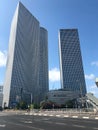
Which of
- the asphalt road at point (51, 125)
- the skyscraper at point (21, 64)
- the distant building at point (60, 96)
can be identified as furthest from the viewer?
the distant building at point (60, 96)

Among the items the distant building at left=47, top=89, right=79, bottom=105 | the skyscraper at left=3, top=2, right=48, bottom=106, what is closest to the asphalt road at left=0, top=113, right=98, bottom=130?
the skyscraper at left=3, top=2, right=48, bottom=106

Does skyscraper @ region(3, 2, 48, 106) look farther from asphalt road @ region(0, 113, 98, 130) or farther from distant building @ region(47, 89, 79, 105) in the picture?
asphalt road @ region(0, 113, 98, 130)

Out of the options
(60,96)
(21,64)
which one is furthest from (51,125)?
(60,96)

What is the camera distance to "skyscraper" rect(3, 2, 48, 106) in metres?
168

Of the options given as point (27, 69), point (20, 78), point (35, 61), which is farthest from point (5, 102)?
point (35, 61)

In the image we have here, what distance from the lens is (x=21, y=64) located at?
172750mm

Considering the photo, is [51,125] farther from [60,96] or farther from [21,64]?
[60,96]

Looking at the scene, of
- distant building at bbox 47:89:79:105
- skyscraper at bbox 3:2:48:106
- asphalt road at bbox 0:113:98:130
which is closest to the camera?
asphalt road at bbox 0:113:98:130

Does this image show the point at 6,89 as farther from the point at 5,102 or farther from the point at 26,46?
the point at 26,46

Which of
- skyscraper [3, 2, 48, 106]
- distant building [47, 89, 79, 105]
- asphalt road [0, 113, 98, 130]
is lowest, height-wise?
asphalt road [0, 113, 98, 130]

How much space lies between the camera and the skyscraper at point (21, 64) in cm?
16850

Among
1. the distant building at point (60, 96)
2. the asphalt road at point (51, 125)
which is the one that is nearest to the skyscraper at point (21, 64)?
the distant building at point (60, 96)

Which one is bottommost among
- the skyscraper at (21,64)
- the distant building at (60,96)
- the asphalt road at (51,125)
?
the asphalt road at (51,125)

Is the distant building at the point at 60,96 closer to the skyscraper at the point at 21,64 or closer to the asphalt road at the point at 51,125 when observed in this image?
the skyscraper at the point at 21,64
